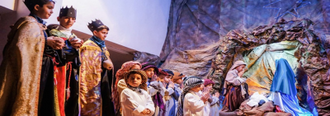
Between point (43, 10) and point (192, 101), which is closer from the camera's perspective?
point (43, 10)

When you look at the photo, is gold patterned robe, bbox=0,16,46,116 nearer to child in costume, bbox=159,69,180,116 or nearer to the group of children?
the group of children

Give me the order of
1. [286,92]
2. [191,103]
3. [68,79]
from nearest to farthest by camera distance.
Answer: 1. [68,79]
2. [191,103]
3. [286,92]

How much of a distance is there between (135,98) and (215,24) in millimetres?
6886

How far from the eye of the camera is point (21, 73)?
6.84ft

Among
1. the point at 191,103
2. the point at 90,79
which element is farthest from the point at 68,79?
the point at 191,103

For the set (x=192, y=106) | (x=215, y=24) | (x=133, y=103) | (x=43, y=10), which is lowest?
(x=192, y=106)

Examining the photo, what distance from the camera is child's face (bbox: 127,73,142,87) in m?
3.19

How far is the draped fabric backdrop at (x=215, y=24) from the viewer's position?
26.6 feet

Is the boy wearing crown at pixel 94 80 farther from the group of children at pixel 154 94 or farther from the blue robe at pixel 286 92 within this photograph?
the blue robe at pixel 286 92

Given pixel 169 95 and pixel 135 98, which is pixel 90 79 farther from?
pixel 169 95

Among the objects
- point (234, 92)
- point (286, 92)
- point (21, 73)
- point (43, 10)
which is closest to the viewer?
point (21, 73)

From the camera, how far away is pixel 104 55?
3.32 metres

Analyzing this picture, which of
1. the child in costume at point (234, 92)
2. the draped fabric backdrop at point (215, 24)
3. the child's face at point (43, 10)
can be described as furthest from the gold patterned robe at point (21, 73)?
the draped fabric backdrop at point (215, 24)

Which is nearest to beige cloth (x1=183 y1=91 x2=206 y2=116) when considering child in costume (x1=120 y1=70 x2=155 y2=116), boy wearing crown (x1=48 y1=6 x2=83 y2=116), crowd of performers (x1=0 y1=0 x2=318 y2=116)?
crowd of performers (x1=0 y1=0 x2=318 y2=116)
